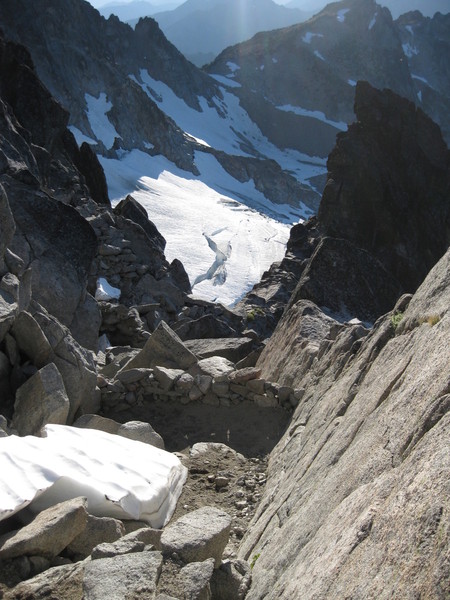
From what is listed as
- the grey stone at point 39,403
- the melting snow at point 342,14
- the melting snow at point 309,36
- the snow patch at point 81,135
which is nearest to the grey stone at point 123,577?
the grey stone at point 39,403

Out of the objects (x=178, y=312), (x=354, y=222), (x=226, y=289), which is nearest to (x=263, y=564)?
(x=178, y=312)

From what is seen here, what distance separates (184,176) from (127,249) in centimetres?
6770

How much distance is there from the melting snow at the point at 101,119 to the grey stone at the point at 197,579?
284ft

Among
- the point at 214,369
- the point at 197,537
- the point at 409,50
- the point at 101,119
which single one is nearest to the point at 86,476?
the point at 197,537

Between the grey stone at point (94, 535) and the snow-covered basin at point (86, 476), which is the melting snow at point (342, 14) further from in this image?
the grey stone at point (94, 535)

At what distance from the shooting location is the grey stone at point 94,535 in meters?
4.82

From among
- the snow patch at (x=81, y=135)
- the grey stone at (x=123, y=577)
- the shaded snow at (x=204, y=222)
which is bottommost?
the grey stone at (x=123, y=577)

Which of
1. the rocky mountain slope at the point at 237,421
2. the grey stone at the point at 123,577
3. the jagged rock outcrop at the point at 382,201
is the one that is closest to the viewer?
the rocky mountain slope at the point at 237,421

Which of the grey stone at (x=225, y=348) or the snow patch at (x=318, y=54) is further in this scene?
the snow patch at (x=318, y=54)

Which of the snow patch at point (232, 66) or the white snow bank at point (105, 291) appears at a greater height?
the snow patch at point (232, 66)

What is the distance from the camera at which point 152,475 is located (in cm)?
671

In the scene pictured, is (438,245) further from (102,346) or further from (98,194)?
(102,346)

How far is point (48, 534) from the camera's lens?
4.50m

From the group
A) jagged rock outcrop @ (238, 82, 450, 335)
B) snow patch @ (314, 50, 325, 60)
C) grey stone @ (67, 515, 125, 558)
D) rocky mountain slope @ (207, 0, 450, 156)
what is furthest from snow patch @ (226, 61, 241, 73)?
grey stone @ (67, 515, 125, 558)
